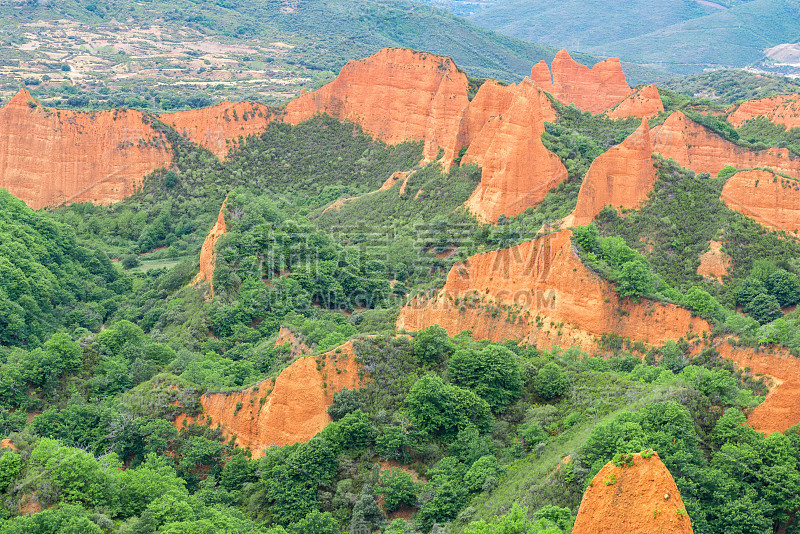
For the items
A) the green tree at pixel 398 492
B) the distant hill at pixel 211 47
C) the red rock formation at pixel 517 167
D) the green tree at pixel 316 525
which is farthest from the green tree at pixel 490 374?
the distant hill at pixel 211 47

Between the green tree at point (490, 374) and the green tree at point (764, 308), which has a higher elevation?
the green tree at point (490, 374)

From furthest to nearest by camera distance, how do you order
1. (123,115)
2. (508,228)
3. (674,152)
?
1. (123,115)
2. (674,152)
3. (508,228)

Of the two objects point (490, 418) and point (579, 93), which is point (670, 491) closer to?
point (490, 418)

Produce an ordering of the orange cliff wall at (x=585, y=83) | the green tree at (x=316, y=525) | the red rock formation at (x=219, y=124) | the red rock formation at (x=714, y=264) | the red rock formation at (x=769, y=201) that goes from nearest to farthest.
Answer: the green tree at (x=316, y=525), the red rock formation at (x=714, y=264), the red rock formation at (x=769, y=201), the red rock formation at (x=219, y=124), the orange cliff wall at (x=585, y=83)

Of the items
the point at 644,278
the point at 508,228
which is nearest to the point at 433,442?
the point at 644,278

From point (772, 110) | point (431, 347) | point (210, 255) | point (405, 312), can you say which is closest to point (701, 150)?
point (772, 110)

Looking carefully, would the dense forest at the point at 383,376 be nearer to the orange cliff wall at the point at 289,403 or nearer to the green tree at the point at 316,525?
the green tree at the point at 316,525
